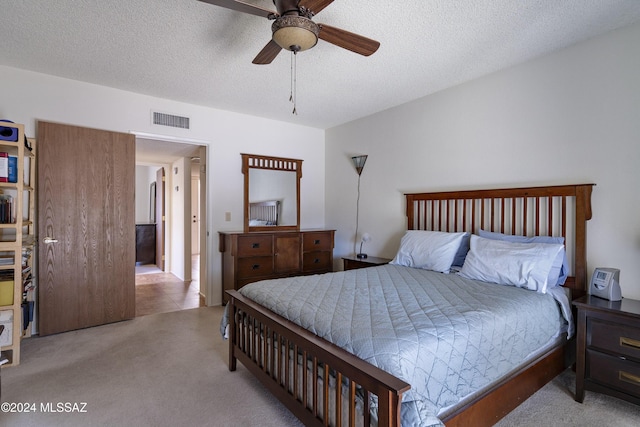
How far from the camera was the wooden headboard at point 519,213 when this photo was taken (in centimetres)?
237

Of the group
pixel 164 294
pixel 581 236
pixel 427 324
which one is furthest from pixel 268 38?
pixel 164 294

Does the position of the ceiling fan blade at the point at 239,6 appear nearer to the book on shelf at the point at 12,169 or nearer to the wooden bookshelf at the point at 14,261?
the wooden bookshelf at the point at 14,261

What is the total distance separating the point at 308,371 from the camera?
5.26ft

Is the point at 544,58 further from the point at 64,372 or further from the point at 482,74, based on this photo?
the point at 64,372

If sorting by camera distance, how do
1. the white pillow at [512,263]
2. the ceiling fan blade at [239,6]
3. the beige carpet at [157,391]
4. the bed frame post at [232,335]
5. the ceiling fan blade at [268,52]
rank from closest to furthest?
1. the ceiling fan blade at [239,6]
2. the beige carpet at [157,391]
3. the ceiling fan blade at [268,52]
4. the white pillow at [512,263]
5. the bed frame post at [232,335]

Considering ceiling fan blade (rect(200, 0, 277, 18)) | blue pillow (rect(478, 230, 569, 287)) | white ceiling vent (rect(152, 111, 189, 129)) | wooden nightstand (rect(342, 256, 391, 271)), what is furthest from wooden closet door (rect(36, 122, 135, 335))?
blue pillow (rect(478, 230, 569, 287))

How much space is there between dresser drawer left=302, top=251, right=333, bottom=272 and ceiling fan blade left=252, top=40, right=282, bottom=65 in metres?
2.67

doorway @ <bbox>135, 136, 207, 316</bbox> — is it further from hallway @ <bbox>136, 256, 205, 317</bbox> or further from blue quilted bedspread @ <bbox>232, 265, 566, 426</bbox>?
blue quilted bedspread @ <bbox>232, 265, 566, 426</bbox>

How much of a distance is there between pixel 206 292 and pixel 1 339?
6.29 feet

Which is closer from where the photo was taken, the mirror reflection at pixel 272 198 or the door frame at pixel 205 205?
the door frame at pixel 205 205

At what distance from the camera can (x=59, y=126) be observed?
2.98m

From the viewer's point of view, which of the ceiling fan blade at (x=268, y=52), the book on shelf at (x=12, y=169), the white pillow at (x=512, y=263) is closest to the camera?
the ceiling fan blade at (x=268, y=52)

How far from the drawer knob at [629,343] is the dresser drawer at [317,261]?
3118 mm

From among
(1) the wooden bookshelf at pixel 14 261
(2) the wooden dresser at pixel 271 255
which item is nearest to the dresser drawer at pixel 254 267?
(2) the wooden dresser at pixel 271 255
